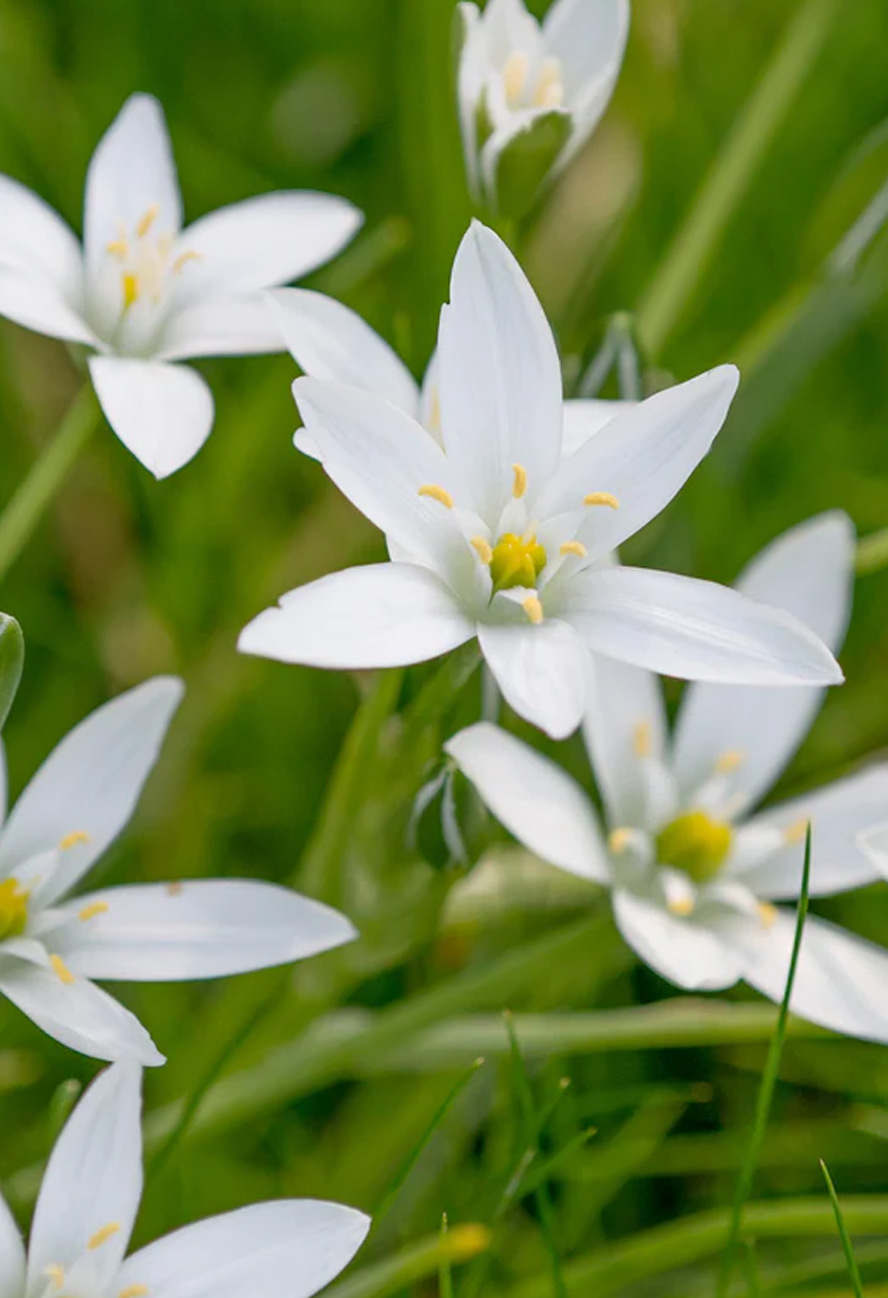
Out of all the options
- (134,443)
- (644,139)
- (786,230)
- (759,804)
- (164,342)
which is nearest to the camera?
(134,443)

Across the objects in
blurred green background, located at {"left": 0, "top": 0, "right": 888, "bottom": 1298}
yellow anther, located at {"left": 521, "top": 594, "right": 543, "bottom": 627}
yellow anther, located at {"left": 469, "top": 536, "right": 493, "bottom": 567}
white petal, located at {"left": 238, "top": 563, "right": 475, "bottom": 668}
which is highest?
white petal, located at {"left": 238, "top": 563, "right": 475, "bottom": 668}

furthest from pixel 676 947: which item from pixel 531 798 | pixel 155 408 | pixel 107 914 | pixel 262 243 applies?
pixel 262 243

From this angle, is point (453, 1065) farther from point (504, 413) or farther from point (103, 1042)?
point (504, 413)

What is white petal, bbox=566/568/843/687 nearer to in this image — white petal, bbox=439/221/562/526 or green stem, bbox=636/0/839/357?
white petal, bbox=439/221/562/526

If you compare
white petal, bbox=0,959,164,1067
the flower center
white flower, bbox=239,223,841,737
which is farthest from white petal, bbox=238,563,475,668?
the flower center

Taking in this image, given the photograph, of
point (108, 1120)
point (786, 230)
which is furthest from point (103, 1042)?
point (786, 230)

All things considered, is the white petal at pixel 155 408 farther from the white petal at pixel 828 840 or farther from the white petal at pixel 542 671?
the white petal at pixel 828 840
